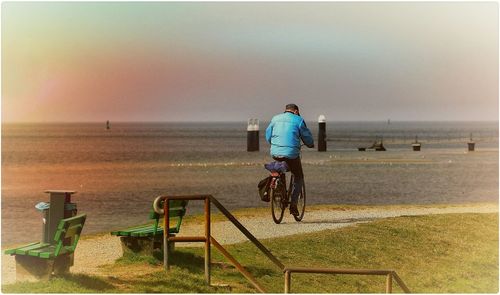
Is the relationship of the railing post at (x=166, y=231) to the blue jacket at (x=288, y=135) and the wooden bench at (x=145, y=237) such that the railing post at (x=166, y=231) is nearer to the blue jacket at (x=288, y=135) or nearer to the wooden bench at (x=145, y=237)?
the wooden bench at (x=145, y=237)

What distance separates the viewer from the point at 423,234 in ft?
60.7

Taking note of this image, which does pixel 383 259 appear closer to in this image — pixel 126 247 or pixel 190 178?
pixel 126 247

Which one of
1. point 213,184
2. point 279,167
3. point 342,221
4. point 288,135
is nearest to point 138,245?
point 279,167

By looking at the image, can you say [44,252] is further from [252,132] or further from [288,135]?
[252,132]

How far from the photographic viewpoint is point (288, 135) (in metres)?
12.6

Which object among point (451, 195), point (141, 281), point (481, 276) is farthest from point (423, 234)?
point (451, 195)

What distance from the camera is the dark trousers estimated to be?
12.8 meters

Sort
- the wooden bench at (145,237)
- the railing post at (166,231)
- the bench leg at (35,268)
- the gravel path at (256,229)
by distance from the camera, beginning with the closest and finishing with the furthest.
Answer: the bench leg at (35,268) → the railing post at (166,231) → the wooden bench at (145,237) → the gravel path at (256,229)

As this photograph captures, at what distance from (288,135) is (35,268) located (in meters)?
4.39

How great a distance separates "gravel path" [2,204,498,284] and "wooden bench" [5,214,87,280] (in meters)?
1.16

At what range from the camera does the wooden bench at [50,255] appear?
11.2 metres

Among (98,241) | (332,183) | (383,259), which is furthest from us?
(332,183)

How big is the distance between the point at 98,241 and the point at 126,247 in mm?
3854

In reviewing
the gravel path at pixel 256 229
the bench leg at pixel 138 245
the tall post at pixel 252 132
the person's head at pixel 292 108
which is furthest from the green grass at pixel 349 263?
the tall post at pixel 252 132
